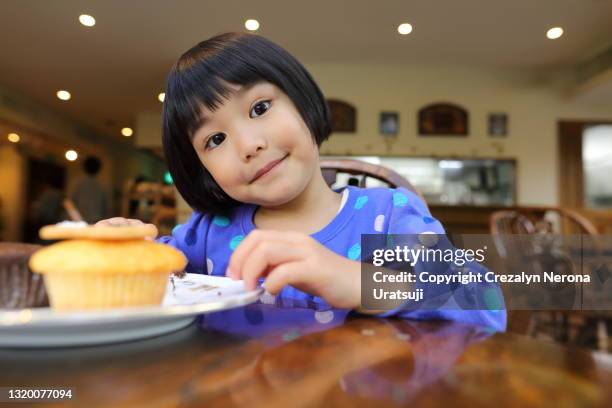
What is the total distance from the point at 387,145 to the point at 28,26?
3573mm

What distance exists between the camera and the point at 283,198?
591 millimetres

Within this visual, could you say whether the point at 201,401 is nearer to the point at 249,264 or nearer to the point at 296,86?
the point at 249,264

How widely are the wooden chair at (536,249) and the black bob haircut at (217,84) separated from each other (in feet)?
2.52

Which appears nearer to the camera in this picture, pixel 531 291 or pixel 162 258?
pixel 162 258

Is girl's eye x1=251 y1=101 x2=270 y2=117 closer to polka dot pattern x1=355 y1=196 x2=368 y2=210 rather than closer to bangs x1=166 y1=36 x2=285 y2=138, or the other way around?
bangs x1=166 y1=36 x2=285 y2=138

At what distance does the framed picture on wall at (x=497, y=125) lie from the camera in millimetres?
4840

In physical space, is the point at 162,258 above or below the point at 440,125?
below

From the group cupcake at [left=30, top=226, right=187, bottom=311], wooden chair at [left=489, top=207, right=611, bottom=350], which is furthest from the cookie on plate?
wooden chair at [left=489, top=207, right=611, bottom=350]

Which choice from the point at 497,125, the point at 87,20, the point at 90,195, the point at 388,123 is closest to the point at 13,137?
the point at 90,195

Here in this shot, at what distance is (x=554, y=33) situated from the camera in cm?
388

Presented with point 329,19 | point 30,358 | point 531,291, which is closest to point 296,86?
point 30,358

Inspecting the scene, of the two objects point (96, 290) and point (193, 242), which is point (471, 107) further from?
point (96, 290)

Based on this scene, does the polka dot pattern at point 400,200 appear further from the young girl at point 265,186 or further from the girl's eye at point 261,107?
the girl's eye at point 261,107

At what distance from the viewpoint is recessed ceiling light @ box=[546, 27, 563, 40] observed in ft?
12.5
